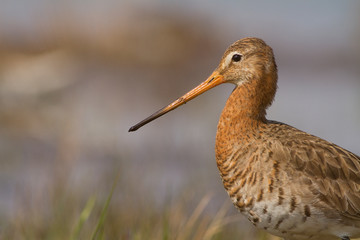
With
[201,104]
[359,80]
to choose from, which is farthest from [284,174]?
[359,80]

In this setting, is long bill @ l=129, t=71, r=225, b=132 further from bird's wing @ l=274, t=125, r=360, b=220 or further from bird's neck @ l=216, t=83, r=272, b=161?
bird's wing @ l=274, t=125, r=360, b=220

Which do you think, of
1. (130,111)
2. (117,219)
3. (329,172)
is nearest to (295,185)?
(329,172)

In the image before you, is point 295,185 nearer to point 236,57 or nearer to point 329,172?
point 329,172

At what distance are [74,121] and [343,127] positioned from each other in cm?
401

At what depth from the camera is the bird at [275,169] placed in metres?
4.19

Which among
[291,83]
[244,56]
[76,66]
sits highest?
[244,56]

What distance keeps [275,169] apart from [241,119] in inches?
20.1

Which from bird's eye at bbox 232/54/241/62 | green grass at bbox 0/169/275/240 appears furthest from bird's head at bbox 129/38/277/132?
green grass at bbox 0/169/275/240

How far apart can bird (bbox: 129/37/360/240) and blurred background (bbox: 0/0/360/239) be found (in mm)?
534

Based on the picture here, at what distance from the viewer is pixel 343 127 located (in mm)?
10695

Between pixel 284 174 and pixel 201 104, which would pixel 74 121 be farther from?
pixel 284 174

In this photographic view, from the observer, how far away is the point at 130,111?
12062 mm

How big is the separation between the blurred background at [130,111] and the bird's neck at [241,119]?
→ 534 mm

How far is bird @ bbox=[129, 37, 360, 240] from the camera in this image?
4.19 m
